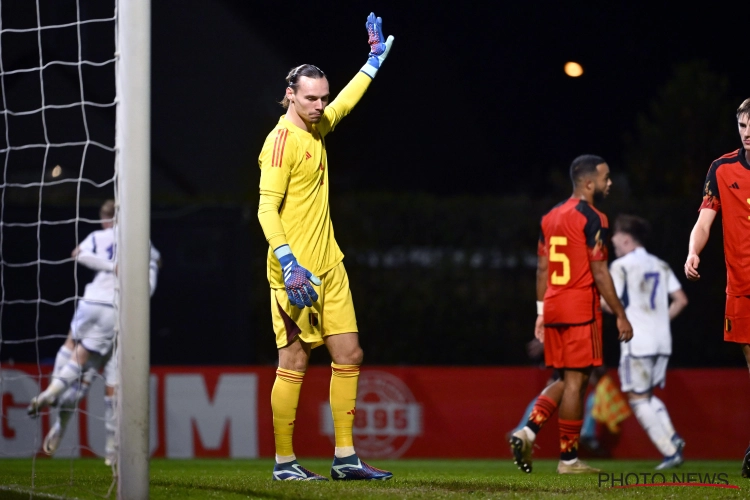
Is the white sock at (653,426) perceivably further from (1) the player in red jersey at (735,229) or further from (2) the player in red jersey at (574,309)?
(1) the player in red jersey at (735,229)

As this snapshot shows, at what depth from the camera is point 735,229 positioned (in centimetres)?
531

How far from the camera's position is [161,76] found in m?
14.3

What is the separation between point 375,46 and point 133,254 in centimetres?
225

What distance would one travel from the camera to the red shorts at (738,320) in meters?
5.25

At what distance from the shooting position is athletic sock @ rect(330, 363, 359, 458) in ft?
16.2

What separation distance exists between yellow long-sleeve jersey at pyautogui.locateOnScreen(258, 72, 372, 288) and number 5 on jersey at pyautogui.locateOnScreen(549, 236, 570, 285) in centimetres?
185

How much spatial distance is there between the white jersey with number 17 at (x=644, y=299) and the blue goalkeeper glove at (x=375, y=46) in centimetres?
406

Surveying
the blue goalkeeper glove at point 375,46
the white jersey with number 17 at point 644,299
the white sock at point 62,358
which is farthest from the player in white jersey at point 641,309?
the white sock at point 62,358

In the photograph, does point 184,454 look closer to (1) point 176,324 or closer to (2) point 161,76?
(1) point 176,324

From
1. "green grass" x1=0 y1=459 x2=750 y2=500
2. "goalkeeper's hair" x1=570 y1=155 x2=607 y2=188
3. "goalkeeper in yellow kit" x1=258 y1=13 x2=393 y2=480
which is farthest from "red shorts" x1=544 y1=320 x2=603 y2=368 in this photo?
"goalkeeper in yellow kit" x1=258 y1=13 x2=393 y2=480

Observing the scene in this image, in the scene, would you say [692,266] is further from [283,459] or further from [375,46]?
[283,459]

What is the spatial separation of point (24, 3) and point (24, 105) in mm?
2521

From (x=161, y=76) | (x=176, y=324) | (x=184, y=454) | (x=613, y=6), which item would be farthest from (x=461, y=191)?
(x=184, y=454)

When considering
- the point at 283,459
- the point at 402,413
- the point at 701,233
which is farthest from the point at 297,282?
the point at 402,413
